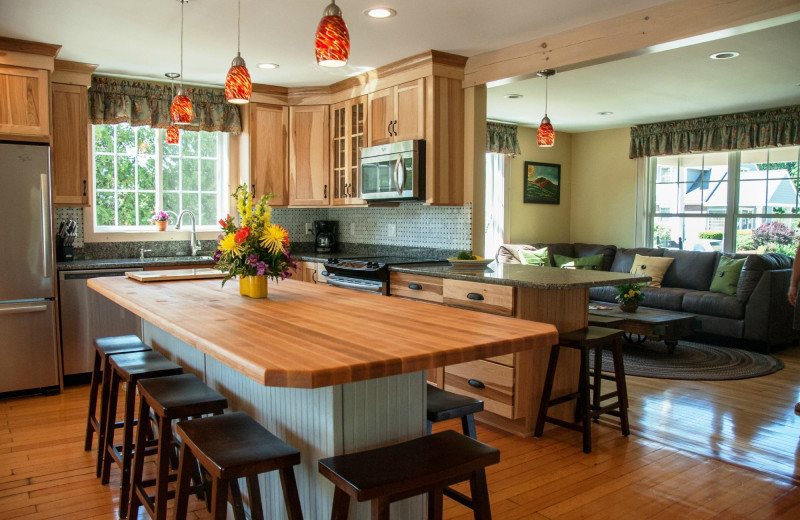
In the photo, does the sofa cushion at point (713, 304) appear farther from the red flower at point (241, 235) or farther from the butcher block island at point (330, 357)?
the red flower at point (241, 235)

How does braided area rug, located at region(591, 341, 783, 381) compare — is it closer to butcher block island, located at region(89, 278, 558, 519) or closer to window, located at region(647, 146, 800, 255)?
window, located at region(647, 146, 800, 255)

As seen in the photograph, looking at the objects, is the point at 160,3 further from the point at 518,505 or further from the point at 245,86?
the point at 518,505

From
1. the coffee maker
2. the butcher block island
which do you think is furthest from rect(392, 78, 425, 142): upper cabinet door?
the butcher block island

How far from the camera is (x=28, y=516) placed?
2.49 meters

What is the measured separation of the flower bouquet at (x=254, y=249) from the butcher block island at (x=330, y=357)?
0.15m

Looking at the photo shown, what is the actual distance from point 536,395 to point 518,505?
3.00 ft

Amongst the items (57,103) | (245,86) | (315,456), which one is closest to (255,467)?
(315,456)

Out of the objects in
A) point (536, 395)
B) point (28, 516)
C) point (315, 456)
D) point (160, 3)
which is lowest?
point (28, 516)

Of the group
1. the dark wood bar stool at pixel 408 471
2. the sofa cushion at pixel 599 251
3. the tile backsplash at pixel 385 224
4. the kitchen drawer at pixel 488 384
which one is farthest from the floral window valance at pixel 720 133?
the dark wood bar stool at pixel 408 471

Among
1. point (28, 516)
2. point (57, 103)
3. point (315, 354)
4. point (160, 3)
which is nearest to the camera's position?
point (315, 354)

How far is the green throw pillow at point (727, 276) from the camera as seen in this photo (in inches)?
236

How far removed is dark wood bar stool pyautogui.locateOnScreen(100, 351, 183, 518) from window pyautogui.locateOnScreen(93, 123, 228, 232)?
2766mm

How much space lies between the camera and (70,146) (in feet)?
15.1

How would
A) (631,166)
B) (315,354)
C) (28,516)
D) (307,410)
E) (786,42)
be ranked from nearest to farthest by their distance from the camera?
(315,354), (307,410), (28,516), (786,42), (631,166)
